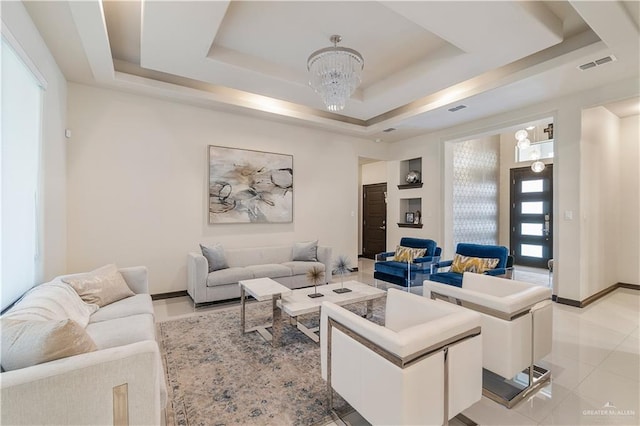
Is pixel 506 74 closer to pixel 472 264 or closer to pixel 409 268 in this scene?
Result: pixel 472 264

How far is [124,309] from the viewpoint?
2625mm

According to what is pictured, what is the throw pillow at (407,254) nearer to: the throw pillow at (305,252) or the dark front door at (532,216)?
the throw pillow at (305,252)

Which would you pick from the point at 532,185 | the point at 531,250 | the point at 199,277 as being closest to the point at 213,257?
the point at 199,277

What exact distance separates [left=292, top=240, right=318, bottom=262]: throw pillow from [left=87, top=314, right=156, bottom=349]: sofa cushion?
9.50 ft

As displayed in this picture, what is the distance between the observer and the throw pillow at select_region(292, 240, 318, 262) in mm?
5188

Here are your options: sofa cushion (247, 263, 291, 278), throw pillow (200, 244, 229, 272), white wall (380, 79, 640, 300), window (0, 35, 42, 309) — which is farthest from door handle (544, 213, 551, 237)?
window (0, 35, 42, 309)

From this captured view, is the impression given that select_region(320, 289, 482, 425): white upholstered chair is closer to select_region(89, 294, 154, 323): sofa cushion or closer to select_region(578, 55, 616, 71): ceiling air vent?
select_region(89, 294, 154, 323): sofa cushion

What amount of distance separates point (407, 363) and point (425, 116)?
455cm

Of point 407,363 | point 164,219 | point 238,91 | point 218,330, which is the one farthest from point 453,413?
point 238,91

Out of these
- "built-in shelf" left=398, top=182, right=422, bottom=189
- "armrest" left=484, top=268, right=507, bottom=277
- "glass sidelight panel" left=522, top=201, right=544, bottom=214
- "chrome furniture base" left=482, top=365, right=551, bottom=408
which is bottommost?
"chrome furniture base" left=482, top=365, right=551, bottom=408

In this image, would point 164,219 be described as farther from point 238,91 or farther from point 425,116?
point 425,116

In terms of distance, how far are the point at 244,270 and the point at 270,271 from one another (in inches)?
15.2

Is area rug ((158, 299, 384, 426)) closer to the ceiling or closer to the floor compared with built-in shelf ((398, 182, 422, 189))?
closer to the floor

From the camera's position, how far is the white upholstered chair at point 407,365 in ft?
4.68
